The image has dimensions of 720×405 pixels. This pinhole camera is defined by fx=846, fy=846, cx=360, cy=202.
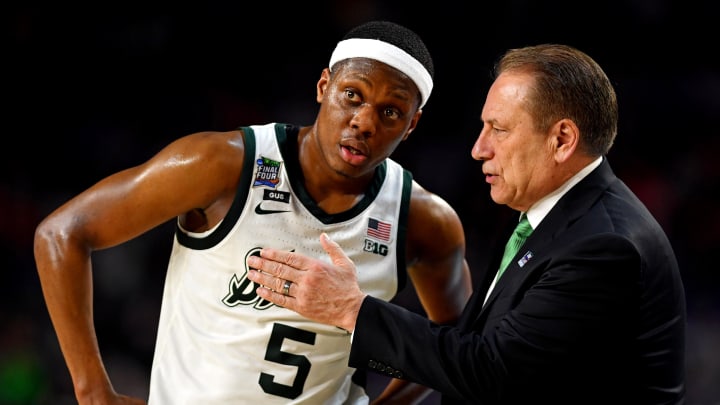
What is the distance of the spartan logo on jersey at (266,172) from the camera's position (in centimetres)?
258

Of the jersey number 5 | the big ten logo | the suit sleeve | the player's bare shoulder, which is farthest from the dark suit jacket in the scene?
the player's bare shoulder

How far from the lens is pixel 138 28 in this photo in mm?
5211

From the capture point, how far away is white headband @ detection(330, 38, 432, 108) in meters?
2.62

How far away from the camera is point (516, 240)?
2.38 metres

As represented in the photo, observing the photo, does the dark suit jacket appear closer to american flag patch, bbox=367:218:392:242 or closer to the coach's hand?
the coach's hand

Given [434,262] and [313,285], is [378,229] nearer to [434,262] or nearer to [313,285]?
[434,262]

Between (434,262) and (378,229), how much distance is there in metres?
0.31

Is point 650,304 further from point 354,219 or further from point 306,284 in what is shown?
point 354,219

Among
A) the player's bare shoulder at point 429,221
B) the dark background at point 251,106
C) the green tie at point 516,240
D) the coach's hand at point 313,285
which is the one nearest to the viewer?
the coach's hand at point 313,285

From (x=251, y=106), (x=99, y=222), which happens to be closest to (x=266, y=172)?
(x=99, y=222)

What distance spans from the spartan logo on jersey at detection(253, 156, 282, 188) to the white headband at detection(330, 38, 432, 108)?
1.32ft

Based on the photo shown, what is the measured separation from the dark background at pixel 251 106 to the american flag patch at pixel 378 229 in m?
2.40

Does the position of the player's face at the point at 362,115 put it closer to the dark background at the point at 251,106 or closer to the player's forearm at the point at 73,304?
the player's forearm at the point at 73,304

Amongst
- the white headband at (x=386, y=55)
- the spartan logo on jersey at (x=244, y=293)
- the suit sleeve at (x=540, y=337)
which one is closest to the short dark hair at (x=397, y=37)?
the white headband at (x=386, y=55)
